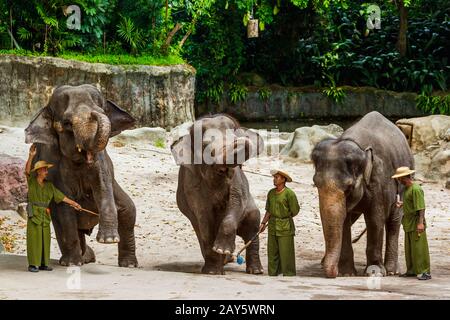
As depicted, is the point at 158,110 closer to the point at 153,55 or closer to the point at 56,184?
the point at 153,55

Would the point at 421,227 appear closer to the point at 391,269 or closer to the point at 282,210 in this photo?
the point at 391,269

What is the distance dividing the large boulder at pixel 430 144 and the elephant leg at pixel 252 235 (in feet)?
25.8

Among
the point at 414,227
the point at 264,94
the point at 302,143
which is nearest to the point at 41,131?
the point at 414,227

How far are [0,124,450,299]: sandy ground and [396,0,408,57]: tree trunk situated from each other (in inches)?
363

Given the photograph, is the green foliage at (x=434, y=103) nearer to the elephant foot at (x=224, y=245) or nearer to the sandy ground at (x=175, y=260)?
the sandy ground at (x=175, y=260)

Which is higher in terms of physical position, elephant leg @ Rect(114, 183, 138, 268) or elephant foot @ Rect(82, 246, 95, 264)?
elephant leg @ Rect(114, 183, 138, 268)

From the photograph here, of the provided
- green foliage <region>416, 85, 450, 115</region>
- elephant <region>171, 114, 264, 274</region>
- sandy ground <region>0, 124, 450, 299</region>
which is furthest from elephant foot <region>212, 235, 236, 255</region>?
green foliage <region>416, 85, 450, 115</region>

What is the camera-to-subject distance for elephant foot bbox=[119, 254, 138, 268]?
38.7 feet

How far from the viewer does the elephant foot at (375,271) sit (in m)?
11.2

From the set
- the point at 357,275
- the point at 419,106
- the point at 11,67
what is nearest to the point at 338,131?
the point at 419,106

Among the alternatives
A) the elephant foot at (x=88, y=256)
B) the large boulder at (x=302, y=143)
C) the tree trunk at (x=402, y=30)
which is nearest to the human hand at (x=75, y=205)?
the elephant foot at (x=88, y=256)

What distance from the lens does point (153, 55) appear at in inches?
926

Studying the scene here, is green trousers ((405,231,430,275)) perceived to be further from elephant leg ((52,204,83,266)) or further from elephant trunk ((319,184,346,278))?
elephant leg ((52,204,83,266))

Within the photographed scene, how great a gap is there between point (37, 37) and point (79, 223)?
39.0ft
